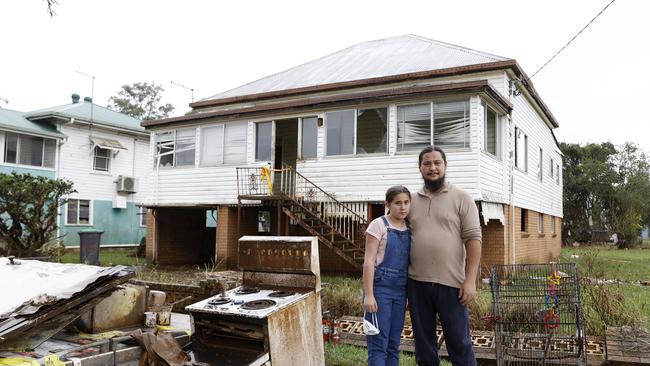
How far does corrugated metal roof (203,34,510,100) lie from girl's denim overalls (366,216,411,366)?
10195mm

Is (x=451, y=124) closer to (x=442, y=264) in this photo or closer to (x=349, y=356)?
(x=349, y=356)

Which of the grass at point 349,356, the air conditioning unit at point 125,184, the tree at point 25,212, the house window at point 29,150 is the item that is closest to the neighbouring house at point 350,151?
the tree at point 25,212

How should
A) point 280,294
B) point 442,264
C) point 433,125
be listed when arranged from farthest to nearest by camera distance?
point 433,125 < point 280,294 < point 442,264

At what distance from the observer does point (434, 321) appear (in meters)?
3.78

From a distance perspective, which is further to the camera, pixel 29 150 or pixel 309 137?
pixel 29 150

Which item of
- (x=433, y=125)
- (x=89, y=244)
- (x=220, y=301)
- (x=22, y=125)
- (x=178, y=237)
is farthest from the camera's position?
(x=22, y=125)

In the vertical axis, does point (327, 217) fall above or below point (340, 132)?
below

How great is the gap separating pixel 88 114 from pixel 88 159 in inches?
77.8

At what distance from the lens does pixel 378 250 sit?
377cm

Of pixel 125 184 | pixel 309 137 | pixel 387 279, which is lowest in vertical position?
pixel 387 279

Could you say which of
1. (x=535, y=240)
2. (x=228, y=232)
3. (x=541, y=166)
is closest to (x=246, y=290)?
(x=228, y=232)

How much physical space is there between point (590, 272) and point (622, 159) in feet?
105

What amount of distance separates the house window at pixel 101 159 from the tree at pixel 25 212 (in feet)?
29.2

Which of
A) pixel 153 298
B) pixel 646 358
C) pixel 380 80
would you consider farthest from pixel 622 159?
pixel 153 298
